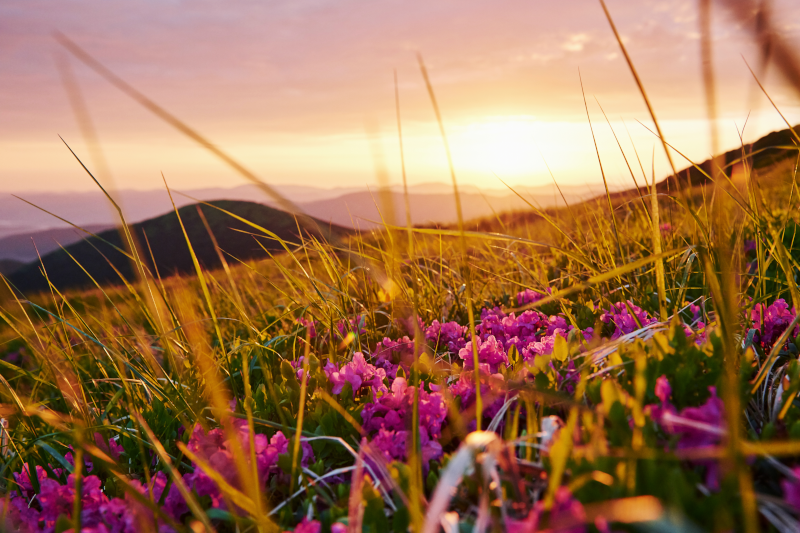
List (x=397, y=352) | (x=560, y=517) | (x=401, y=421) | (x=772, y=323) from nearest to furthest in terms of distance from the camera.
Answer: (x=560, y=517) < (x=401, y=421) < (x=772, y=323) < (x=397, y=352)

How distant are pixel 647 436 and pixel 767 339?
1.31m

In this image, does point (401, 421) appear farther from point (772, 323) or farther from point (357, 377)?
point (772, 323)

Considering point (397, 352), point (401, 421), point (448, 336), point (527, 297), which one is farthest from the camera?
point (527, 297)

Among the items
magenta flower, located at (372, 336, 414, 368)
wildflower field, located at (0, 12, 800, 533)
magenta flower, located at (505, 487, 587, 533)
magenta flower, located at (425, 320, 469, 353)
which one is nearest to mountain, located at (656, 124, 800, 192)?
wildflower field, located at (0, 12, 800, 533)

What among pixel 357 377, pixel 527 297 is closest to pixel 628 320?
pixel 527 297

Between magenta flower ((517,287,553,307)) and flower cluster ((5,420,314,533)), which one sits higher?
magenta flower ((517,287,553,307))

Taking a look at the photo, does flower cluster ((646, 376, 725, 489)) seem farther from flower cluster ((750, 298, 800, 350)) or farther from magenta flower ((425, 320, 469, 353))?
magenta flower ((425, 320, 469, 353))

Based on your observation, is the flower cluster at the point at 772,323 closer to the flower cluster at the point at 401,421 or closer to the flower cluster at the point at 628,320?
the flower cluster at the point at 628,320

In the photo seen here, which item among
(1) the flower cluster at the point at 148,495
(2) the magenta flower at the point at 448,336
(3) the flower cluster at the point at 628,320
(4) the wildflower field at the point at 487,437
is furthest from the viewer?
(2) the magenta flower at the point at 448,336

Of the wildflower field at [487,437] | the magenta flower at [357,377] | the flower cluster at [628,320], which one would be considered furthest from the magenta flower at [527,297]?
the magenta flower at [357,377]

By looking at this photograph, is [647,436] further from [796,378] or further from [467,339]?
[467,339]

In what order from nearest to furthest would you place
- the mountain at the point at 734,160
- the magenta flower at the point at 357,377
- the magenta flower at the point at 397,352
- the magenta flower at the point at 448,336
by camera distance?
the mountain at the point at 734,160 < the magenta flower at the point at 357,377 < the magenta flower at the point at 397,352 < the magenta flower at the point at 448,336

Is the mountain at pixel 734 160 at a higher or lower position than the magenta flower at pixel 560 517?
higher

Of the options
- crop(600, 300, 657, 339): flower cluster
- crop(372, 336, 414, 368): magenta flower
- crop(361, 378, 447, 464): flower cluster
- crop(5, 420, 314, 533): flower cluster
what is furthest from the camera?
crop(372, 336, 414, 368): magenta flower
